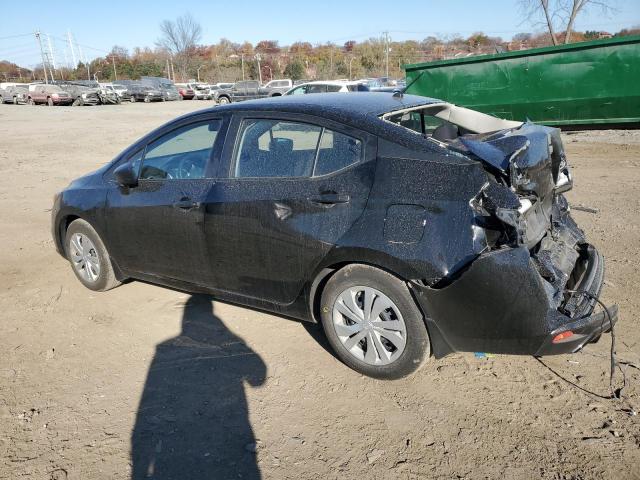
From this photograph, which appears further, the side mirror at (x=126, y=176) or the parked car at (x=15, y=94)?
the parked car at (x=15, y=94)

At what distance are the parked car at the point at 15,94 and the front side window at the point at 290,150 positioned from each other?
43396 millimetres

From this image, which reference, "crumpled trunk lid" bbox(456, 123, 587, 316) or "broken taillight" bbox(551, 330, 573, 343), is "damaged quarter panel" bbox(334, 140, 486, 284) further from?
"broken taillight" bbox(551, 330, 573, 343)

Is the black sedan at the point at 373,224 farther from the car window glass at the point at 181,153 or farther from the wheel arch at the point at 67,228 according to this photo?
the wheel arch at the point at 67,228

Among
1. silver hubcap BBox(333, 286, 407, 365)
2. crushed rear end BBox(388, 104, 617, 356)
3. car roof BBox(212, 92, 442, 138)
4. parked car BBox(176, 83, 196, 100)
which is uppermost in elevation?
car roof BBox(212, 92, 442, 138)

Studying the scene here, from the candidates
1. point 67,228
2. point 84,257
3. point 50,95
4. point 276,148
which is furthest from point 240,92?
point 276,148

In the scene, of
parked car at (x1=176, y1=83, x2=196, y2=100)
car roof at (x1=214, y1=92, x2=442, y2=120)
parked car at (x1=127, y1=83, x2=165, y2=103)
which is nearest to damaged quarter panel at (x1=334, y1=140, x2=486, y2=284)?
car roof at (x1=214, y1=92, x2=442, y2=120)

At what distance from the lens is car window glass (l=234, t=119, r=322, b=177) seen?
3.38m

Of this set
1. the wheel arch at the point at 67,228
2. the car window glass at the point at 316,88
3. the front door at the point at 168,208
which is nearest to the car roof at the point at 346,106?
the front door at the point at 168,208

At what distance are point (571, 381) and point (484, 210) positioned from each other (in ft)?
4.14

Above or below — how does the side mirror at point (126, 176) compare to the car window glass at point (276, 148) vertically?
below

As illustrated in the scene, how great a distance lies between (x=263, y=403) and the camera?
3.11m

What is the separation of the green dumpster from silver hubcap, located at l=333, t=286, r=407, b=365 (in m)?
11.0

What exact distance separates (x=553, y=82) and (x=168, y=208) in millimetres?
11238

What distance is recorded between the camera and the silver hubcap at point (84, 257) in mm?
4738
